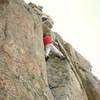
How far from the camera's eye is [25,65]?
1103cm

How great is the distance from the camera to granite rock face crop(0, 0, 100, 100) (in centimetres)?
988

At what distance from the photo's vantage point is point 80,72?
20.3m

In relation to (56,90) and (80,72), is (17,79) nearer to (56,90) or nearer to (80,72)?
(56,90)

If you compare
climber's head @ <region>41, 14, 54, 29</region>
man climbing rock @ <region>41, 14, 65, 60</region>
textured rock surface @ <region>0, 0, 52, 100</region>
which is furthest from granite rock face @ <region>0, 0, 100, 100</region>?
climber's head @ <region>41, 14, 54, 29</region>

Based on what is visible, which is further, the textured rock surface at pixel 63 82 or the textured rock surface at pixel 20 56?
the textured rock surface at pixel 63 82

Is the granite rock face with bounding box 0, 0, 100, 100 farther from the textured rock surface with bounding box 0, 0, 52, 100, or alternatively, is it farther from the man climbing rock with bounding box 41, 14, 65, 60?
the man climbing rock with bounding box 41, 14, 65, 60

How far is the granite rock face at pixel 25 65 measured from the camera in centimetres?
988

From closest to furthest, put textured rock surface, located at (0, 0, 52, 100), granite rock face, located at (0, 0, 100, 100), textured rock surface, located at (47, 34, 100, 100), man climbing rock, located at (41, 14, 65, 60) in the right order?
textured rock surface, located at (0, 0, 52, 100), granite rock face, located at (0, 0, 100, 100), textured rock surface, located at (47, 34, 100, 100), man climbing rock, located at (41, 14, 65, 60)

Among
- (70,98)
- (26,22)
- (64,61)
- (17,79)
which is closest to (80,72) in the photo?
(64,61)

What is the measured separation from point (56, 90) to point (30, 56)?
128 inches

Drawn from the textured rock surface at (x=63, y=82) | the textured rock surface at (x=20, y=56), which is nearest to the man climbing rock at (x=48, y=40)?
the textured rock surface at (x=63, y=82)

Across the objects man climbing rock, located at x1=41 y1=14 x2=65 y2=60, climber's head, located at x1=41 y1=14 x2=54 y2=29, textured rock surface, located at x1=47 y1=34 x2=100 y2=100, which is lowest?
textured rock surface, located at x1=47 y1=34 x2=100 y2=100

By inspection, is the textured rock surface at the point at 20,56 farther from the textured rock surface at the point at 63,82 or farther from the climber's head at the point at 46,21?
the climber's head at the point at 46,21

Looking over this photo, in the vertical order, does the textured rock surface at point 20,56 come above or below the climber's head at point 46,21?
below
